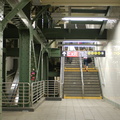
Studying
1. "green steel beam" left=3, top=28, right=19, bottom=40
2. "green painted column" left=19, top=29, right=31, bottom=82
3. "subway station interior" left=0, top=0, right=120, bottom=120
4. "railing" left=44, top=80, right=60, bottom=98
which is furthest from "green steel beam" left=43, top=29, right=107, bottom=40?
"green painted column" left=19, top=29, right=31, bottom=82

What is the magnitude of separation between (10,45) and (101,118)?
11.3 m

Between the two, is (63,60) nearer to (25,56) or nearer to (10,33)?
(10,33)

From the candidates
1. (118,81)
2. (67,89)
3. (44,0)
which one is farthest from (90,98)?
(44,0)

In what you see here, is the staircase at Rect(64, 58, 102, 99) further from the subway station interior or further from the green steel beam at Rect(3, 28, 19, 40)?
the green steel beam at Rect(3, 28, 19, 40)

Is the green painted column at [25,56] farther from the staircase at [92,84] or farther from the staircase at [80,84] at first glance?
the staircase at [92,84]

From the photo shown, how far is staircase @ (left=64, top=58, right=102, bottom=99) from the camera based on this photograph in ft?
41.1

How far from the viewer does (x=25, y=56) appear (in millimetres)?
7766

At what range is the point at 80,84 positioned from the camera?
13.3 meters

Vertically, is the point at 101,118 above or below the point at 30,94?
below

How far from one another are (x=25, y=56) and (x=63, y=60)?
783 cm

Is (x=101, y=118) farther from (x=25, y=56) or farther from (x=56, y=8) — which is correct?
→ (x=56, y=8)

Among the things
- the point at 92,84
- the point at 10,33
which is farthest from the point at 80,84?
the point at 10,33

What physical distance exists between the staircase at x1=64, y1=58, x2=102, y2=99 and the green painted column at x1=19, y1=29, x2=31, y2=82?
517 cm

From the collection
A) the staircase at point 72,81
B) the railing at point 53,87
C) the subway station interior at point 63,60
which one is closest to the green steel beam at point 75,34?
the subway station interior at point 63,60
